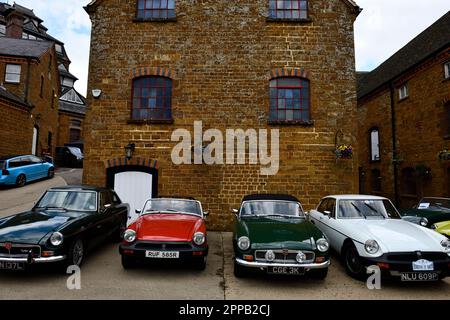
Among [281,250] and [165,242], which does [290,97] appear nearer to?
[281,250]

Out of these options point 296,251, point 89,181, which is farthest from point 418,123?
point 89,181

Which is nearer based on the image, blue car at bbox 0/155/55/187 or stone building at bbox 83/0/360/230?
stone building at bbox 83/0/360/230

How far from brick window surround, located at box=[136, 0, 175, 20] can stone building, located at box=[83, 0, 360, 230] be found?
0.10 metres

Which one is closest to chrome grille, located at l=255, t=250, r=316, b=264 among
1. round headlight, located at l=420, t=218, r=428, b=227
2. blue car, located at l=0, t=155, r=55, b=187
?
round headlight, located at l=420, t=218, r=428, b=227

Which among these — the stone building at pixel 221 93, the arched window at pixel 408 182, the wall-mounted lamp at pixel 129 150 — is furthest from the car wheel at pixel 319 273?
the arched window at pixel 408 182

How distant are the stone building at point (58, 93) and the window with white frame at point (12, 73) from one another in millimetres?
4045

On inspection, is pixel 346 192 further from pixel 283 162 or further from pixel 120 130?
pixel 120 130

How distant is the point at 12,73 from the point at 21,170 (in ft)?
35.1

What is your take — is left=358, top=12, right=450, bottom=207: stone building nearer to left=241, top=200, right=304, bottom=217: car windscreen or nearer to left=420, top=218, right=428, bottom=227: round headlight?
left=420, top=218, right=428, bottom=227: round headlight

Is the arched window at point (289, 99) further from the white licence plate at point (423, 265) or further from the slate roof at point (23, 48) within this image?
the slate roof at point (23, 48)

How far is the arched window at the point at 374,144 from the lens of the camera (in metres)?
17.9

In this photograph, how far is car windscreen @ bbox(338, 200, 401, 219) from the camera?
6394mm
